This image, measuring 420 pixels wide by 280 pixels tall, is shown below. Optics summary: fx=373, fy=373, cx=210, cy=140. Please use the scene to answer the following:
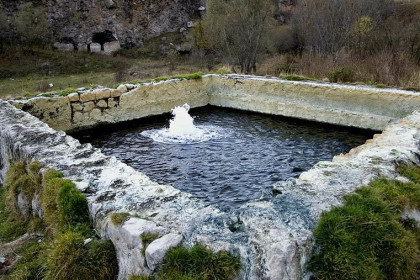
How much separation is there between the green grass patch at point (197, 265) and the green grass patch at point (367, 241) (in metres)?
0.65

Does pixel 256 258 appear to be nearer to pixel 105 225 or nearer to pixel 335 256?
pixel 335 256

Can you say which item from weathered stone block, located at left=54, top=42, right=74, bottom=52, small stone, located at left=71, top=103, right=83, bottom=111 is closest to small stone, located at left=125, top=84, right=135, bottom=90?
small stone, located at left=71, top=103, right=83, bottom=111

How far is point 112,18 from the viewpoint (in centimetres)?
2823

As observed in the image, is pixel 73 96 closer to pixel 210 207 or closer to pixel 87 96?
pixel 87 96

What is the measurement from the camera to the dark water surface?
5.42 meters

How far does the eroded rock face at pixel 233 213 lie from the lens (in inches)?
108

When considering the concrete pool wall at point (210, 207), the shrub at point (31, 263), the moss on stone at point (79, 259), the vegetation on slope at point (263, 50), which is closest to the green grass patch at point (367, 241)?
the concrete pool wall at point (210, 207)

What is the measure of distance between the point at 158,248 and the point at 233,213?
2.52ft

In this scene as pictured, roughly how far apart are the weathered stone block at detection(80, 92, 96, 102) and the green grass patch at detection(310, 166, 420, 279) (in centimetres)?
690

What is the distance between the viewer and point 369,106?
799cm

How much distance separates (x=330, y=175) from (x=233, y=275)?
5.99 ft

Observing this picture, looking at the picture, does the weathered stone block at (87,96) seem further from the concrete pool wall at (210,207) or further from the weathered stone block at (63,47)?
the weathered stone block at (63,47)

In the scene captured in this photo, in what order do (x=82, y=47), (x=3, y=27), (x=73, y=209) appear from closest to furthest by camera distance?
(x=73, y=209)
(x=3, y=27)
(x=82, y=47)

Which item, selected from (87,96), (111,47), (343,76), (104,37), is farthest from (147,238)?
(104,37)
